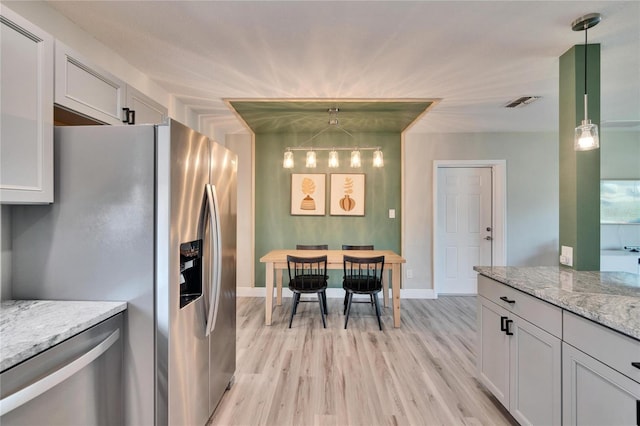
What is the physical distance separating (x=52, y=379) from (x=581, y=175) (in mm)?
3013

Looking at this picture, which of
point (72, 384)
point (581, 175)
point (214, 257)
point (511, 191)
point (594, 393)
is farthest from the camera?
point (511, 191)

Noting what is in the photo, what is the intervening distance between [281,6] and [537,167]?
4.35 m

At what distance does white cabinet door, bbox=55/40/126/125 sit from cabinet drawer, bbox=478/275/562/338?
2559 millimetres

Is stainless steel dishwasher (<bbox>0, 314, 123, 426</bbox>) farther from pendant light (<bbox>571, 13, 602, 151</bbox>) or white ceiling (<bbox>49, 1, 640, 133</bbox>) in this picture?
pendant light (<bbox>571, 13, 602, 151</bbox>)

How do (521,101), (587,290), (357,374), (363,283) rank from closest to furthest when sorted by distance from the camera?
1. (587,290)
2. (357,374)
3. (521,101)
4. (363,283)

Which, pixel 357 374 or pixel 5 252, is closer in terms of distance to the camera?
pixel 5 252

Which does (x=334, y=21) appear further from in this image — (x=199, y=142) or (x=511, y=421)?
(x=511, y=421)

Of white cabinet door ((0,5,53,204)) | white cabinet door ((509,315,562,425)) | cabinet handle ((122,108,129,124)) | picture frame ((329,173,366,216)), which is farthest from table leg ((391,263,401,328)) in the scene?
white cabinet door ((0,5,53,204))

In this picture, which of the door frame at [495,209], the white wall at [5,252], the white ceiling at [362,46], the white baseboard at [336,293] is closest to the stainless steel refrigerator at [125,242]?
the white wall at [5,252]

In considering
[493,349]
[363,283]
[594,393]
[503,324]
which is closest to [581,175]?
[503,324]

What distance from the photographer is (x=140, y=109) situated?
1924 millimetres

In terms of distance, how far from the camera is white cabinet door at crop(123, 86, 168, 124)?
5.93 feet

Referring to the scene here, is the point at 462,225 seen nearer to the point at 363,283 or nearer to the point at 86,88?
the point at 363,283

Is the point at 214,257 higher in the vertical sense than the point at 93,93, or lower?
lower
